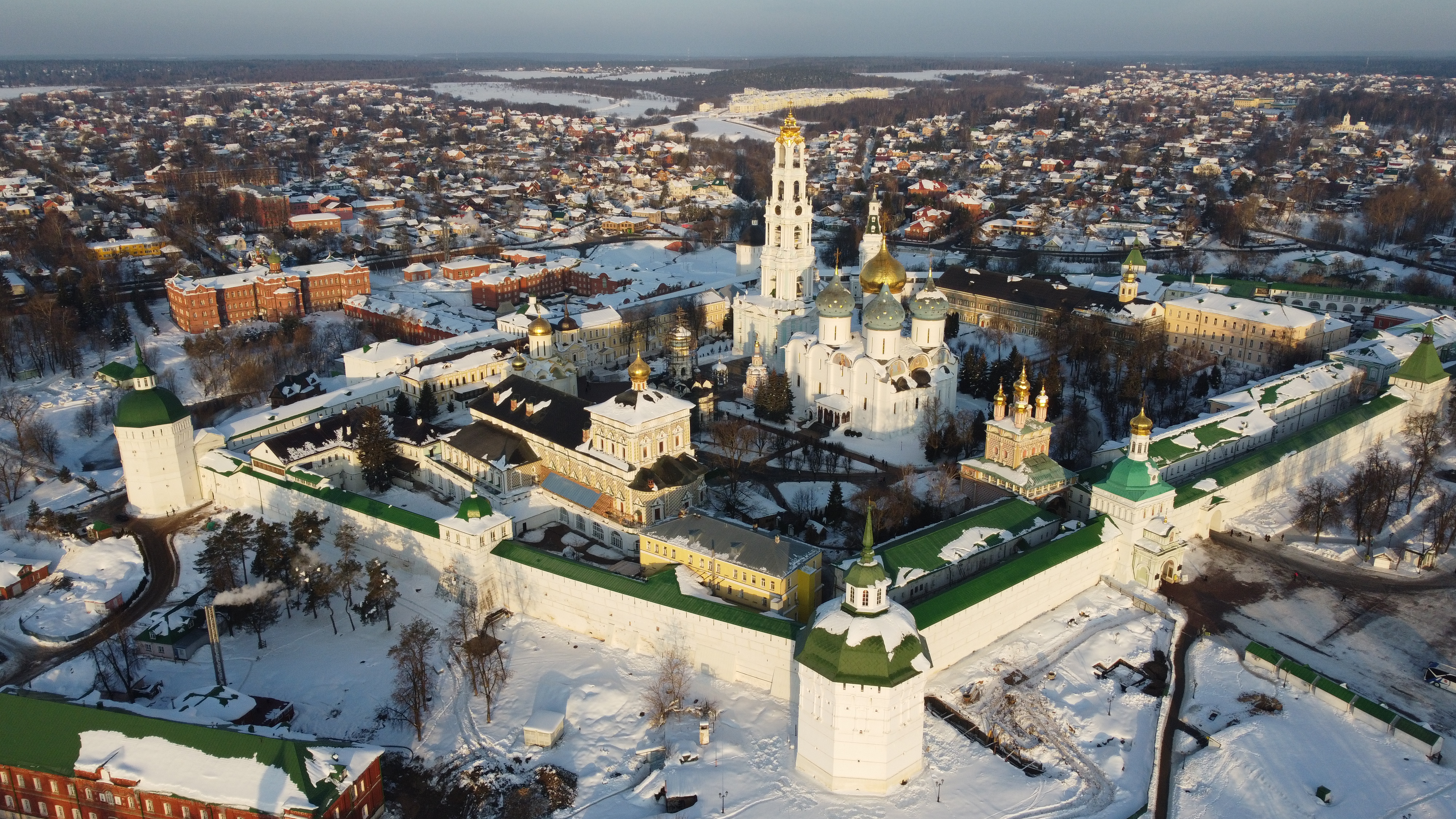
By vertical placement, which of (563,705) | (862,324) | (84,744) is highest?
(862,324)

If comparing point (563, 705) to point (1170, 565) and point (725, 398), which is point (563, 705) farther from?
point (725, 398)

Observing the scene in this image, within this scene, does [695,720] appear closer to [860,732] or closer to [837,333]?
[860,732]

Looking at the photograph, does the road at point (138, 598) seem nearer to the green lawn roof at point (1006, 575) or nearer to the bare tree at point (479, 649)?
the bare tree at point (479, 649)

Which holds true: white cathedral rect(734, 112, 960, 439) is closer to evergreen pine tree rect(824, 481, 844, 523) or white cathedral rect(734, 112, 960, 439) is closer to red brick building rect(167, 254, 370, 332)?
evergreen pine tree rect(824, 481, 844, 523)

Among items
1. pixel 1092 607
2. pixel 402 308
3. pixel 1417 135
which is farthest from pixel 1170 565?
pixel 1417 135

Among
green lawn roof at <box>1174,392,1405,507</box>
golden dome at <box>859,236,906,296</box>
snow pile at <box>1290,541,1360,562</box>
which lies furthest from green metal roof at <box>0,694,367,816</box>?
golden dome at <box>859,236,906,296</box>

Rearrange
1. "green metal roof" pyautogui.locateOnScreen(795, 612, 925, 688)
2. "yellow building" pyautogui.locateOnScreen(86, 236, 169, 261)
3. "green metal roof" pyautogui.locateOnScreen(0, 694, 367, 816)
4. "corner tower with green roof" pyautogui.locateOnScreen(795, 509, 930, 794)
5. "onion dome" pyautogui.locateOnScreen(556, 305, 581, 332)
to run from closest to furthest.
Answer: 1. "green metal roof" pyautogui.locateOnScreen(0, 694, 367, 816)
2. "green metal roof" pyautogui.locateOnScreen(795, 612, 925, 688)
3. "corner tower with green roof" pyautogui.locateOnScreen(795, 509, 930, 794)
4. "onion dome" pyautogui.locateOnScreen(556, 305, 581, 332)
5. "yellow building" pyautogui.locateOnScreen(86, 236, 169, 261)
